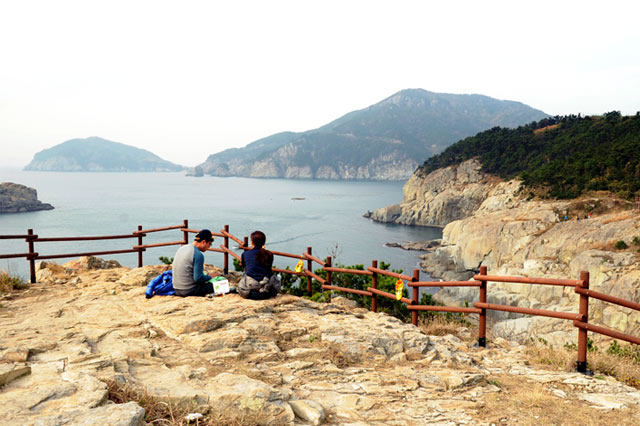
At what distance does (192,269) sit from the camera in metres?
7.81

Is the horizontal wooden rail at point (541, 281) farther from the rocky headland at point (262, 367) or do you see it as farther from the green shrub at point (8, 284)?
the green shrub at point (8, 284)

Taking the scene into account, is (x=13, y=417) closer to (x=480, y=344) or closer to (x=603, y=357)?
(x=480, y=344)

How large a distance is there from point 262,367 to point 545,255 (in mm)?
37014

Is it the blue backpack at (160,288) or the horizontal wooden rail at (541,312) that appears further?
the blue backpack at (160,288)

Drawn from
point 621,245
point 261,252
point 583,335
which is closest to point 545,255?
point 621,245

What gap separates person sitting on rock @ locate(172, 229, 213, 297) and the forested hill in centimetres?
4370

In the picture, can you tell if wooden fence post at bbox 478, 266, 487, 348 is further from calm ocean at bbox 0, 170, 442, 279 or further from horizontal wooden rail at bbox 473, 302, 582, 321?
calm ocean at bbox 0, 170, 442, 279

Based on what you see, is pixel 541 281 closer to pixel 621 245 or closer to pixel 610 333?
pixel 610 333

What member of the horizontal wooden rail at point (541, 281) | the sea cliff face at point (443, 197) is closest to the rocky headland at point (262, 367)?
the horizontal wooden rail at point (541, 281)

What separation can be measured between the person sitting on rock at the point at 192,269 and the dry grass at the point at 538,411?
16.9ft

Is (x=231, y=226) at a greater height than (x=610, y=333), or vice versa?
(x=610, y=333)

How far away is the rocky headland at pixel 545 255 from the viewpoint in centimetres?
2533

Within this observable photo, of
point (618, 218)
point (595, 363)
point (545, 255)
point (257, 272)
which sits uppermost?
point (257, 272)

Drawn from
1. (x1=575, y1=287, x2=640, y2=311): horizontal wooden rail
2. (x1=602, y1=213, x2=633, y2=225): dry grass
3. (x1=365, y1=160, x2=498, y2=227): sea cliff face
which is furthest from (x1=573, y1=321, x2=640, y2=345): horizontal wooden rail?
(x1=365, y1=160, x2=498, y2=227): sea cliff face
